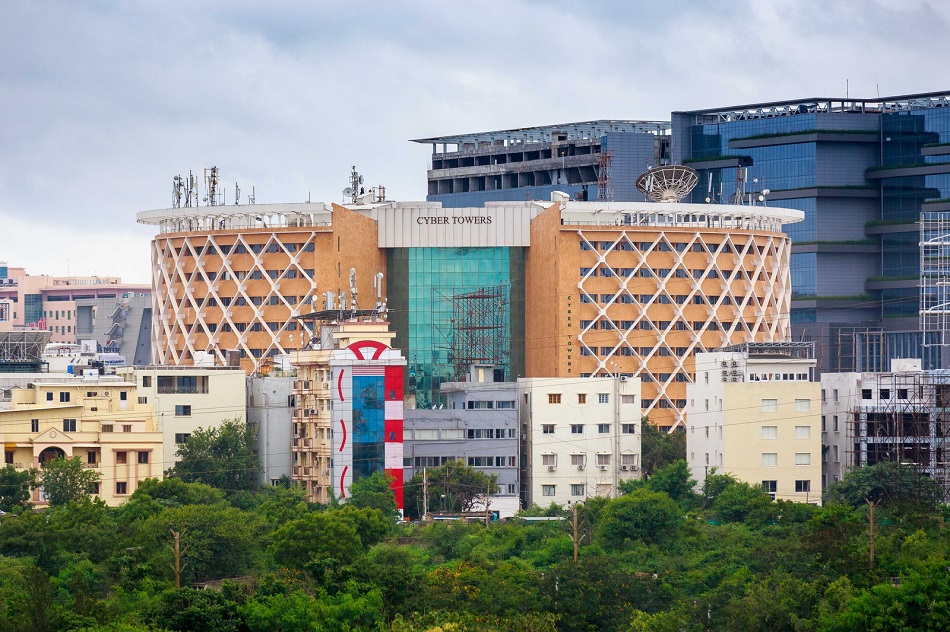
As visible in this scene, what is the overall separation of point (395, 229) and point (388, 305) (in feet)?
20.2

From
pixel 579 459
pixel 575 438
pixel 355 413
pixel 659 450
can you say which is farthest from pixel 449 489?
pixel 659 450

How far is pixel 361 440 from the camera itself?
127m

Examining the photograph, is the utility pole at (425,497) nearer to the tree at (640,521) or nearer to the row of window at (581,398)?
the row of window at (581,398)

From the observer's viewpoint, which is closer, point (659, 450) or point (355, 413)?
point (355, 413)

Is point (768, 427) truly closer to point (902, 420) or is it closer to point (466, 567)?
point (902, 420)

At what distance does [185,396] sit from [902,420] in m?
47.8

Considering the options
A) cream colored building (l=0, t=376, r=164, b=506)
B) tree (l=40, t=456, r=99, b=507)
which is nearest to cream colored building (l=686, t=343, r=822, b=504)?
cream colored building (l=0, t=376, r=164, b=506)

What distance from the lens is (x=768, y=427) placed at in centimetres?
13038

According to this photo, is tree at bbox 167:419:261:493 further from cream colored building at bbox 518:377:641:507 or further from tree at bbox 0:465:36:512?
cream colored building at bbox 518:377:641:507

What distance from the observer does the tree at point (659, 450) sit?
139 meters


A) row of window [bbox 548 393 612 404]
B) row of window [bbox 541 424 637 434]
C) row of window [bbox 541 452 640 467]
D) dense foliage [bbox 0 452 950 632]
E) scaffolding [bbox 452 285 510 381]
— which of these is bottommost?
dense foliage [bbox 0 452 950 632]

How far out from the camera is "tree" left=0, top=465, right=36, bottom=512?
4599 inches

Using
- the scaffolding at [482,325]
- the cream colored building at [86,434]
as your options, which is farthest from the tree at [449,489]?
the scaffolding at [482,325]

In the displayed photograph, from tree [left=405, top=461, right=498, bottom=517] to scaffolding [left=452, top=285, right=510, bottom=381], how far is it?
28999 mm
